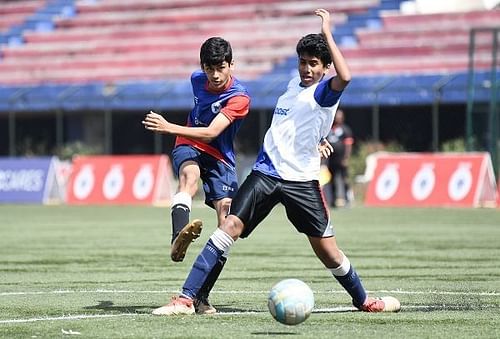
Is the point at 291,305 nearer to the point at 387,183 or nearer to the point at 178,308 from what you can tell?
the point at 178,308

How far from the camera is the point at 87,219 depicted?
25.1 m

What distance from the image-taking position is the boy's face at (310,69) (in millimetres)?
9156

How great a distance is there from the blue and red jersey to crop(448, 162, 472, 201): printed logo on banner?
63.5ft

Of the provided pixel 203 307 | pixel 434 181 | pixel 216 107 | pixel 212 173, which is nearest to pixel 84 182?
pixel 434 181

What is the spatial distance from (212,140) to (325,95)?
125 centimetres

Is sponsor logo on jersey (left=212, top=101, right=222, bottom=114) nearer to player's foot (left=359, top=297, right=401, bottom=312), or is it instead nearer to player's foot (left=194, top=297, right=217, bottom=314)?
player's foot (left=194, top=297, right=217, bottom=314)

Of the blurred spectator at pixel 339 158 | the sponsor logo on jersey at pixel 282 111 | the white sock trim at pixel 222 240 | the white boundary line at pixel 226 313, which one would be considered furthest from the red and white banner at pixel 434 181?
the white sock trim at pixel 222 240

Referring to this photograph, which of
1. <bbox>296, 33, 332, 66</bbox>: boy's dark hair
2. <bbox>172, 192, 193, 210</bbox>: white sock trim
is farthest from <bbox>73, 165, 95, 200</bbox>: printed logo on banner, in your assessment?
<bbox>296, 33, 332, 66</bbox>: boy's dark hair

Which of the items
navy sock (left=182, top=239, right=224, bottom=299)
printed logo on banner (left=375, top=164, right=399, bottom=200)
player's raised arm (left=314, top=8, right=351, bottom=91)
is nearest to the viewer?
player's raised arm (left=314, top=8, right=351, bottom=91)

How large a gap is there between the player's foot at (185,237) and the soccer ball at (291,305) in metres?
1.16

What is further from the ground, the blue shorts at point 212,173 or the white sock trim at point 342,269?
the blue shorts at point 212,173

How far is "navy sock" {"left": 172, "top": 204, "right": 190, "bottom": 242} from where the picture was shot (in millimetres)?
9922

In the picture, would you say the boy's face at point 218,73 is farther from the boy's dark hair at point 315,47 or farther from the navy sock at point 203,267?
the navy sock at point 203,267

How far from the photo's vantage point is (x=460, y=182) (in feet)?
96.1
